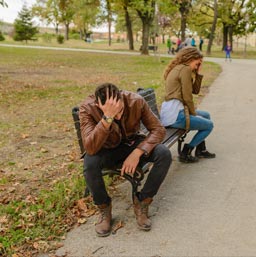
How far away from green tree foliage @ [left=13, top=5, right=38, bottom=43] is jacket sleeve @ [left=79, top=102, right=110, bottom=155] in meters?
52.8

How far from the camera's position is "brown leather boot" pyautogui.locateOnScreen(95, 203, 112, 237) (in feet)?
10.8

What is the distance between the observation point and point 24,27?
53000mm

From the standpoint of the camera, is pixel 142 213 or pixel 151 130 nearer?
pixel 142 213

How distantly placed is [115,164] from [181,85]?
165 centimetres

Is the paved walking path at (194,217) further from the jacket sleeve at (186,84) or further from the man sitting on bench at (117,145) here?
the jacket sleeve at (186,84)

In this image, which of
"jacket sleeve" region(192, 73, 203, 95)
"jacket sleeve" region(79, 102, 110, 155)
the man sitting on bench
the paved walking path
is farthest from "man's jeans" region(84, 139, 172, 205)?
"jacket sleeve" region(192, 73, 203, 95)

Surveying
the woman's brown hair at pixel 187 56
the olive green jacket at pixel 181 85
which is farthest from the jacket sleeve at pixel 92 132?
the woman's brown hair at pixel 187 56

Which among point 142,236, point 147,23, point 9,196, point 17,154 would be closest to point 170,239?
point 142,236

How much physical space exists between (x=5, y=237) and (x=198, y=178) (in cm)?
225

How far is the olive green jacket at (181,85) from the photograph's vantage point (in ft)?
15.4

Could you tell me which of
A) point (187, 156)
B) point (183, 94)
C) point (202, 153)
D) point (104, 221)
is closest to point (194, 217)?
point (104, 221)

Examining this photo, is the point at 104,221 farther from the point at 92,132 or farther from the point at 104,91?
the point at 104,91

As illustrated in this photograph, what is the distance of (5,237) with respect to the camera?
127 inches

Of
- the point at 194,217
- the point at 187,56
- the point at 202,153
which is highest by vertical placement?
the point at 187,56
